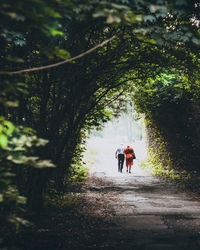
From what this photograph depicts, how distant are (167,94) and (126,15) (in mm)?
14026

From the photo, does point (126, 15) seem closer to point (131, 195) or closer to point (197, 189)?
point (131, 195)

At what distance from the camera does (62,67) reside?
5832 millimetres

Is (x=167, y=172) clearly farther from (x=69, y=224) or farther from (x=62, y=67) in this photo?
(x=62, y=67)

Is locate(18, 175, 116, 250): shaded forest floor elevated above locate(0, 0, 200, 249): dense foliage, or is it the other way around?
locate(0, 0, 200, 249): dense foliage

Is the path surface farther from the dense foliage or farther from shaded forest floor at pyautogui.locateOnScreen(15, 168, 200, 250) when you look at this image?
the dense foliage

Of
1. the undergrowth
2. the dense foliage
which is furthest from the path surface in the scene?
the undergrowth

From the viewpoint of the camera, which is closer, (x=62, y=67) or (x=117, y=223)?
(x=62, y=67)

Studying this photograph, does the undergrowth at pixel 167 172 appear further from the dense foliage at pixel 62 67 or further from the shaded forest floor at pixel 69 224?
the shaded forest floor at pixel 69 224

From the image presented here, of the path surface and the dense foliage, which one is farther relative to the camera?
the path surface

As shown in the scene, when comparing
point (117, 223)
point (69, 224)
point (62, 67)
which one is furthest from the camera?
point (117, 223)

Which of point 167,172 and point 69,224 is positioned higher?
point 167,172

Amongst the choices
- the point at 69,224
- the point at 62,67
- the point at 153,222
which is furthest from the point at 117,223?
the point at 62,67

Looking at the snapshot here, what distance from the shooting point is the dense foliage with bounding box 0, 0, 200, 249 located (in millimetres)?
2412

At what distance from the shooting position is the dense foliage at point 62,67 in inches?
95.0
